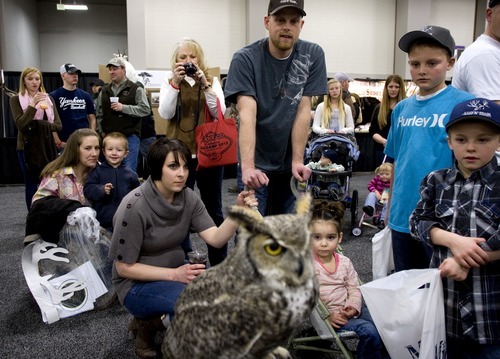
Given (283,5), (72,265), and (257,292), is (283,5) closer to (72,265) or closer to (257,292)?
(257,292)

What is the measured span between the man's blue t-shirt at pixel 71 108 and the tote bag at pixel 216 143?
2.65 metres

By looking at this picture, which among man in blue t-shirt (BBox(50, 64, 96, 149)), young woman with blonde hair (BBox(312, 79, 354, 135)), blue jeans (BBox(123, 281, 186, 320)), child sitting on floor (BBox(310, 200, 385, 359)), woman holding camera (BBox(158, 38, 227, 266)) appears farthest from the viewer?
young woman with blonde hair (BBox(312, 79, 354, 135))

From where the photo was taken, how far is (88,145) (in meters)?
3.01

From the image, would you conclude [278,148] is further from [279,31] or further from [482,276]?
[482,276]

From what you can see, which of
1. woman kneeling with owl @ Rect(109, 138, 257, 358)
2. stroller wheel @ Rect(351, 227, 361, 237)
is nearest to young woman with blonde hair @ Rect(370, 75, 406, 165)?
stroller wheel @ Rect(351, 227, 361, 237)

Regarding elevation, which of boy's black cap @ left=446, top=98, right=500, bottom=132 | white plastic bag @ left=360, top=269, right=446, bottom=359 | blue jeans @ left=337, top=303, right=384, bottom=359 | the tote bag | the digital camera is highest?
the digital camera

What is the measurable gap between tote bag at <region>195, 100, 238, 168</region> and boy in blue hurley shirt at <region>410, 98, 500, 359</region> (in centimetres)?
148

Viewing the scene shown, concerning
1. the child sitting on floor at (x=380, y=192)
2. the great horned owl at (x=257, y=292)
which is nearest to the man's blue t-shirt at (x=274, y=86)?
the great horned owl at (x=257, y=292)

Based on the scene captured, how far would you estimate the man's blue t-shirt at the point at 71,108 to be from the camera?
479 centimetres

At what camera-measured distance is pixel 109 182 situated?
3004mm

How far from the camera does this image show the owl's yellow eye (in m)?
0.76

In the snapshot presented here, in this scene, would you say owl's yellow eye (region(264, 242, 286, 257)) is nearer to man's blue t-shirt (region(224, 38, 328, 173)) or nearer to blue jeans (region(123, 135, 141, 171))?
man's blue t-shirt (region(224, 38, 328, 173))

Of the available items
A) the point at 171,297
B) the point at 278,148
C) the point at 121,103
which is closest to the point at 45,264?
the point at 171,297

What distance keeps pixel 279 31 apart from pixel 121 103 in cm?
271
